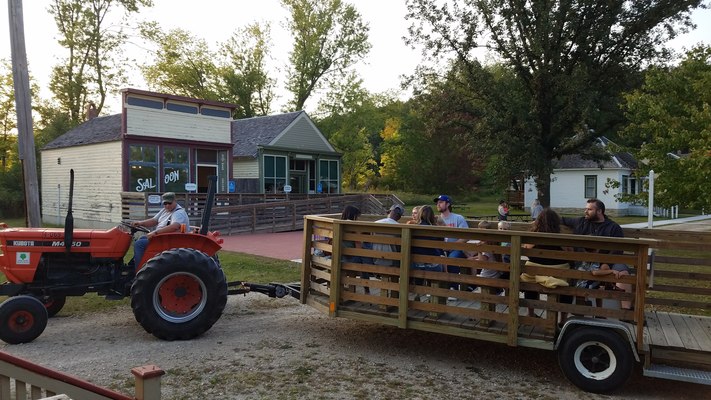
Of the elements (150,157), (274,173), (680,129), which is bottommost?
(274,173)

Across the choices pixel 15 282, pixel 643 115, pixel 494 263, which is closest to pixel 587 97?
pixel 643 115

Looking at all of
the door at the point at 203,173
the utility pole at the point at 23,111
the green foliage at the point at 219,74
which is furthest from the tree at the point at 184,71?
the utility pole at the point at 23,111

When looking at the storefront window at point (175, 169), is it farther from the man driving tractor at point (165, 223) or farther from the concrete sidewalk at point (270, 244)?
the man driving tractor at point (165, 223)

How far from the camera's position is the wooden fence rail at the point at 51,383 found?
2379 mm

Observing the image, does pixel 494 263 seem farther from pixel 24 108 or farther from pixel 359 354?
pixel 24 108

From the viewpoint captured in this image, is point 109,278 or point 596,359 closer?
point 596,359

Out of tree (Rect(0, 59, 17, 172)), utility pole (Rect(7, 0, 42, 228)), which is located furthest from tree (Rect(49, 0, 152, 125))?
utility pole (Rect(7, 0, 42, 228))

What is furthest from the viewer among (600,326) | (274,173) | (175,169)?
(274,173)

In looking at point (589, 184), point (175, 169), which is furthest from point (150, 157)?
point (589, 184)

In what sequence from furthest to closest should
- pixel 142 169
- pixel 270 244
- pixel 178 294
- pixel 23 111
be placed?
pixel 142 169 < pixel 270 244 < pixel 23 111 < pixel 178 294

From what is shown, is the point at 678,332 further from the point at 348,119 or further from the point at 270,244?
the point at 348,119

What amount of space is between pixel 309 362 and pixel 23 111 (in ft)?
23.5

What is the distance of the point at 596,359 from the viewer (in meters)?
4.69

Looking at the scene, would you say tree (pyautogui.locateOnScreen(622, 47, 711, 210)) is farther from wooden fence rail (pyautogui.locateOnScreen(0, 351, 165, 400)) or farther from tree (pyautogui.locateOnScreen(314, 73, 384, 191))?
tree (pyautogui.locateOnScreen(314, 73, 384, 191))
